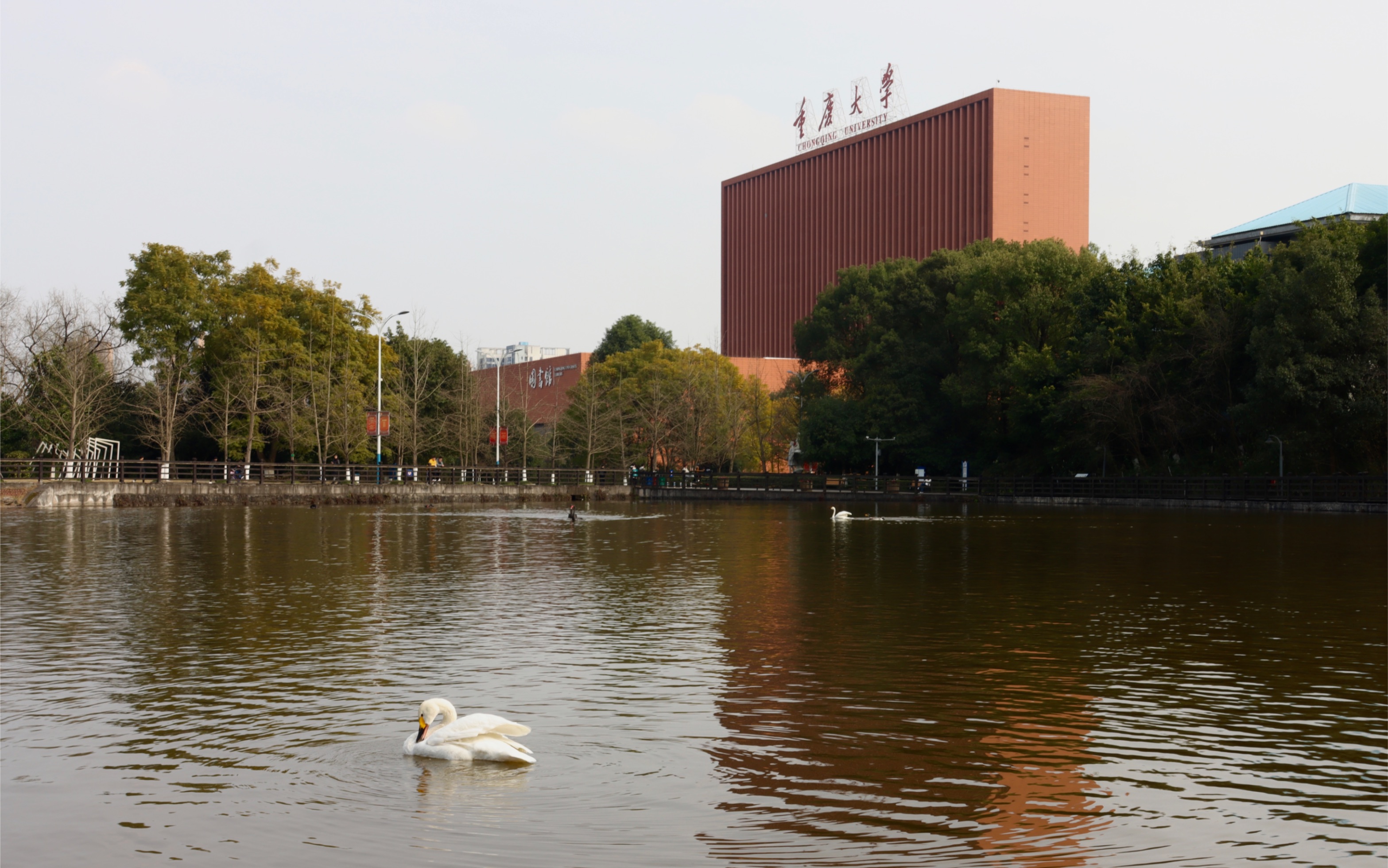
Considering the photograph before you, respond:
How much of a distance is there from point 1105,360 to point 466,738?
65.3 meters

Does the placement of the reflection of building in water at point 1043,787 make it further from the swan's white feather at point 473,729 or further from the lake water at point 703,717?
the swan's white feather at point 473,729

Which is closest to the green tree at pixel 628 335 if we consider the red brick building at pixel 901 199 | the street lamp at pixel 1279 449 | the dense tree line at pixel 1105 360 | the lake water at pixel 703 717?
the red brick building at pixel 901 199

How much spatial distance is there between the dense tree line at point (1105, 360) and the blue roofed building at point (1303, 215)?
17.8m

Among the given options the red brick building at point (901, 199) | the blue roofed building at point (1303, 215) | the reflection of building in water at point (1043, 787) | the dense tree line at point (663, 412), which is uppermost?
the red brick building at point (901, 199)

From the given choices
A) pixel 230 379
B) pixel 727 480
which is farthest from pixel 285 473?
pixel 727 480

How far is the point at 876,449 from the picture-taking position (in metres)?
82.9

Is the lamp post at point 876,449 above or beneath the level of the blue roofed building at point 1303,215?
beneath

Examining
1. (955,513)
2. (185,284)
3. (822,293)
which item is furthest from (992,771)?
(822,293)

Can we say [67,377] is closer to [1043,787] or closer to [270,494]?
[270,494]

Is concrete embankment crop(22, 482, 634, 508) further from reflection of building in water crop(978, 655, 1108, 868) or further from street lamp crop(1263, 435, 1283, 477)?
reflection of building in water crop(978, 655, 1108, 868)

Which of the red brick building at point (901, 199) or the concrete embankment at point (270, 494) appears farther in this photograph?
the red brick building at point (901, 199)

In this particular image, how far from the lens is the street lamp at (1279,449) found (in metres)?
58.0

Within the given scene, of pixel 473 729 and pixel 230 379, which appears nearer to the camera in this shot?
pixel 473 729

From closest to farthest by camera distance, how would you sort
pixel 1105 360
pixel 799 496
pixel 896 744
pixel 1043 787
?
pixel 1043 787 < pixel 896 744 < pixel 1105 360 < pixel 799 496
